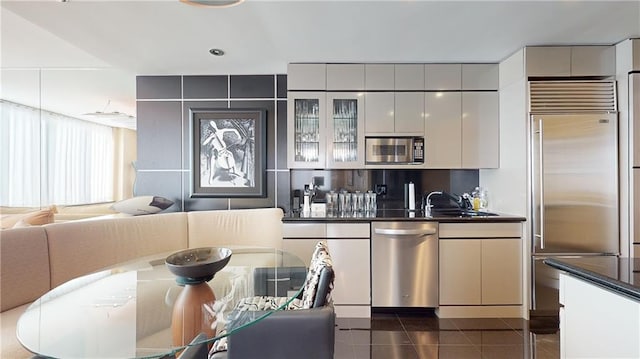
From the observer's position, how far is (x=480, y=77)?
3.18 m

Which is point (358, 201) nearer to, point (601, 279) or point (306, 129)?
point (306, 129)

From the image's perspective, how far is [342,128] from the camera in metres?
3.24

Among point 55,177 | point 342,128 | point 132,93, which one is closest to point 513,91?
point 342,128

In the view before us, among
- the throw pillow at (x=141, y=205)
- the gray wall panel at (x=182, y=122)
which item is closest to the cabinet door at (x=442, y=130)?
the gray wall panel at (x=182, y=122)

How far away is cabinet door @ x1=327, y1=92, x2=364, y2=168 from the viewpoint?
3.20 m


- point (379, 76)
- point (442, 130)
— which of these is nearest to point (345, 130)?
point (379, 76)

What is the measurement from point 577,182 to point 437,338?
1.94 meters

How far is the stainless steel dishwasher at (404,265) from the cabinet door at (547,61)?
1783mm

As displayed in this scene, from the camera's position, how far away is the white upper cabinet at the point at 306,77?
125 inches

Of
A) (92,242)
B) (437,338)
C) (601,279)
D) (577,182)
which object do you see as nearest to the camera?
(601,279)

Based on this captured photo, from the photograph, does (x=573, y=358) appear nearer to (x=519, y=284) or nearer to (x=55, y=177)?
(x=519, y=284)

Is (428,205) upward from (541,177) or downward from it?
downward

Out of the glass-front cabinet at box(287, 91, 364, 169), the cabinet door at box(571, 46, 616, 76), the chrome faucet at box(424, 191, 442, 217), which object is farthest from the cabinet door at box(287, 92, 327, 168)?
the cabinet door at box(571, 46, 616, 76)

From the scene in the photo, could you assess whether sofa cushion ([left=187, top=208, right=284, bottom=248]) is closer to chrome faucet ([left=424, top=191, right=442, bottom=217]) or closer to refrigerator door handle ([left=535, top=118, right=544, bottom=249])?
chrome faucet ([left=424, top=191, right=442, bottom=217])
